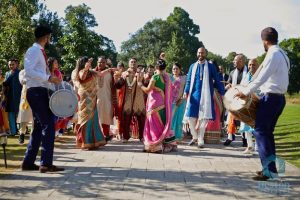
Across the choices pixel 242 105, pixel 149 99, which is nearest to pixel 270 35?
pixel 242 105

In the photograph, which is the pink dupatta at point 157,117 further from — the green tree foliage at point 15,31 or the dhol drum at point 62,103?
the green tree foliage at point 15,31

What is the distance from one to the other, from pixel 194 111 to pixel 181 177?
4.05 m

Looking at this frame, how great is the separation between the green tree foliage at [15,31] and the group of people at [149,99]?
375 inches

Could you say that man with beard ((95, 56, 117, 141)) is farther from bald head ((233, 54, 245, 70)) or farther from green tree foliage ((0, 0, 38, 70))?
green tree foliage ((0, 0, 38, 70))

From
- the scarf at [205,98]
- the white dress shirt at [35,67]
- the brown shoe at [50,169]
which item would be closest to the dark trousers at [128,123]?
the scarf at [205,98]

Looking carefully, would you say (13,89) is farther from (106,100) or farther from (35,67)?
(35,67)

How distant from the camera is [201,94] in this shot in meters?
10.8

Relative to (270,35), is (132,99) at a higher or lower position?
lower

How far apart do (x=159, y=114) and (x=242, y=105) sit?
3.09 m

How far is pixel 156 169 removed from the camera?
7406 millimetres

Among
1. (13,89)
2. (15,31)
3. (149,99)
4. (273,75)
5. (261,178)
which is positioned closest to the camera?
(273,75)

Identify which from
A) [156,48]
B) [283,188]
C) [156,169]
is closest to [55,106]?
[156,169]

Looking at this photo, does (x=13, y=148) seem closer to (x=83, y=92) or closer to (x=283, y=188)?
(x=83, y=92)

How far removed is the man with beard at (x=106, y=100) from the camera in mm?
11336
